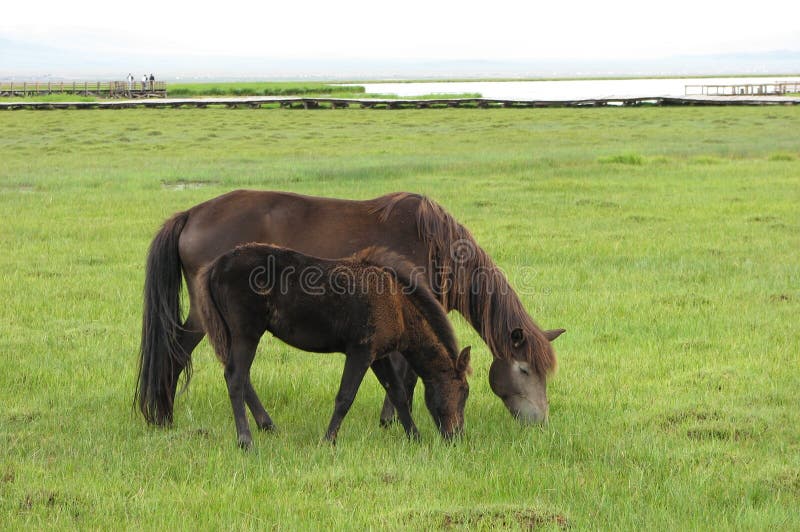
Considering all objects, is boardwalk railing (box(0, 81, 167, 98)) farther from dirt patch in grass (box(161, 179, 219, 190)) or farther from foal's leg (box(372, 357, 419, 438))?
foal's leg (box(372, 357, 419, 438))

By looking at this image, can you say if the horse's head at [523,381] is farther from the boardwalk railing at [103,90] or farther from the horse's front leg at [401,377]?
the boardwalk railing at [103,90]

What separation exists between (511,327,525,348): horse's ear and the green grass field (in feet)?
1.70

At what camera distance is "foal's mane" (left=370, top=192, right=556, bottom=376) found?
5.89m

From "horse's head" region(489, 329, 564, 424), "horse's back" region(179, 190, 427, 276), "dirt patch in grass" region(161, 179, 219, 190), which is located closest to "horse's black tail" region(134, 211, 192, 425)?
"horse's back" region(179, 190, 427, 276)

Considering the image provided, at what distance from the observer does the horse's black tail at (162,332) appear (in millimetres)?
5941

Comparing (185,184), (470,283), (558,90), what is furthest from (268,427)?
(558,90)

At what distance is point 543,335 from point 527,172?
14759mm

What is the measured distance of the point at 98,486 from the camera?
4609mm

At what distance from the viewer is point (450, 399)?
5508 millimetres

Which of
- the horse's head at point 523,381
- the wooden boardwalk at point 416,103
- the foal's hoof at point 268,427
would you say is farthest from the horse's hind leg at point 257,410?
the wooden boardwalk at point 416,103

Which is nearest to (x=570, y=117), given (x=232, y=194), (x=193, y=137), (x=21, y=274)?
(x=193, y=137)

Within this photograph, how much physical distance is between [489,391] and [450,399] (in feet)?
4.24

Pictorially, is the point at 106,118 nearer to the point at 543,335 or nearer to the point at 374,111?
the point at 374,111

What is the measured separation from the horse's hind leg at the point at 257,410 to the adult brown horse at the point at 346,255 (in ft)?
1.63
